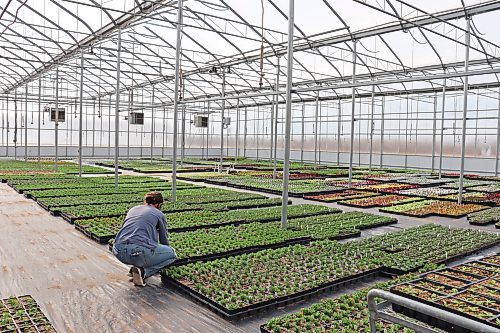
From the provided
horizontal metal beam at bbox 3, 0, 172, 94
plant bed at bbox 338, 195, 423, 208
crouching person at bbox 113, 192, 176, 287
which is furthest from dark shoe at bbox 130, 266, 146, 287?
plant bed at bbox 338, 195, 423, 208

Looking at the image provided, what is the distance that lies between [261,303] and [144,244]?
1997 mm

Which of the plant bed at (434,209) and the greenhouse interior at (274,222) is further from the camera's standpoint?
the plant bed at (434,209)

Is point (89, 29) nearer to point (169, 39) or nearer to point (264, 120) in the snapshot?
point (169, 39)

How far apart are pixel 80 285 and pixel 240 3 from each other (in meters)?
16.9

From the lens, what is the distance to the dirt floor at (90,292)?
538 centimetres

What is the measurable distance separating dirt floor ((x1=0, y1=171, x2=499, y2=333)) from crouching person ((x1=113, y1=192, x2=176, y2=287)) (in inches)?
10.6

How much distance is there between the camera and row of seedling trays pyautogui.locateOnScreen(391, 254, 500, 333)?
4488 mm

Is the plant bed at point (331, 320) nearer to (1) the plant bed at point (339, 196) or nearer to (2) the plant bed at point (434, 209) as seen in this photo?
(2) the plant bed at point (434, 209)

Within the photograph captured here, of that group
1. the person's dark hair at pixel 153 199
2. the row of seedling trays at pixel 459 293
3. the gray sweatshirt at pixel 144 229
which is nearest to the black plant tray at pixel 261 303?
the gray sweatshirt at pixel 144 229

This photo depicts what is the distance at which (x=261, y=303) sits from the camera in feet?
19.2

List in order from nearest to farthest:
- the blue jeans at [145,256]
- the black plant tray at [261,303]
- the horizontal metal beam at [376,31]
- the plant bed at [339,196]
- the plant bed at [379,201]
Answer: the black plant tray at [261,303], the blue jeans at [145,256], the plant bed at [379,201], the plant bed at [339,196], the horizontal metal beam at [376,31]

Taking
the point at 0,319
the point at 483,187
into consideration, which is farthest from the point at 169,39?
the point at 0,319

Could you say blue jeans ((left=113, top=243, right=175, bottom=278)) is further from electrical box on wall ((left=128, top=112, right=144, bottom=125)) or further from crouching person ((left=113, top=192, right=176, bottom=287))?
electrical box on wall ((left=128, top=112, right=144, bottom=125))

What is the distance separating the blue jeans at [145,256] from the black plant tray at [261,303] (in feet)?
0.71
